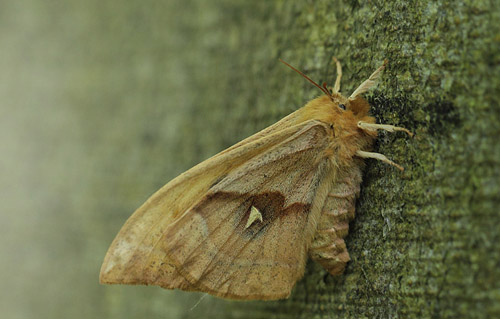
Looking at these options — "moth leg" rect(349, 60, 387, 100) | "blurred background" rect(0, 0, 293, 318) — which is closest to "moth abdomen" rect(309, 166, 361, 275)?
"moth leg" rect(349, 60, 387, 100)

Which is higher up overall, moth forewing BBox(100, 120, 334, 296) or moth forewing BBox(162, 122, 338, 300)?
moth forewing BBox(100, 120, 334, 296)

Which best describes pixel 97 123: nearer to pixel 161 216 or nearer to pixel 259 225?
pixel 161 216

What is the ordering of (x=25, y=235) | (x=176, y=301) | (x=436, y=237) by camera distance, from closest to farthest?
(x=436, y=237) < (x=176, y=301) < (x=25, y=235)

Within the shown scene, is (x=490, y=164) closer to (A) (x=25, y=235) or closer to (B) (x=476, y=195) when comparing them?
(B) (x=476, y=195)

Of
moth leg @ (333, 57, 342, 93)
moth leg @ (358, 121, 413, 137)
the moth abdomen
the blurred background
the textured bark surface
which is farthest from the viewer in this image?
the blurred background

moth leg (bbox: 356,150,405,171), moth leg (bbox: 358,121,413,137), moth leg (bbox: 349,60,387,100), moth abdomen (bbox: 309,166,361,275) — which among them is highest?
moth leg (bbox: 349,60,387,100)

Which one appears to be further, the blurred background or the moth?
the blurred background

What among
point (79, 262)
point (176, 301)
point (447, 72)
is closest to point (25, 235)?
point (79, 262)

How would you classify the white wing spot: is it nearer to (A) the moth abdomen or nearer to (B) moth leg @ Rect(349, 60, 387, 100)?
(A) the moth abdomen
